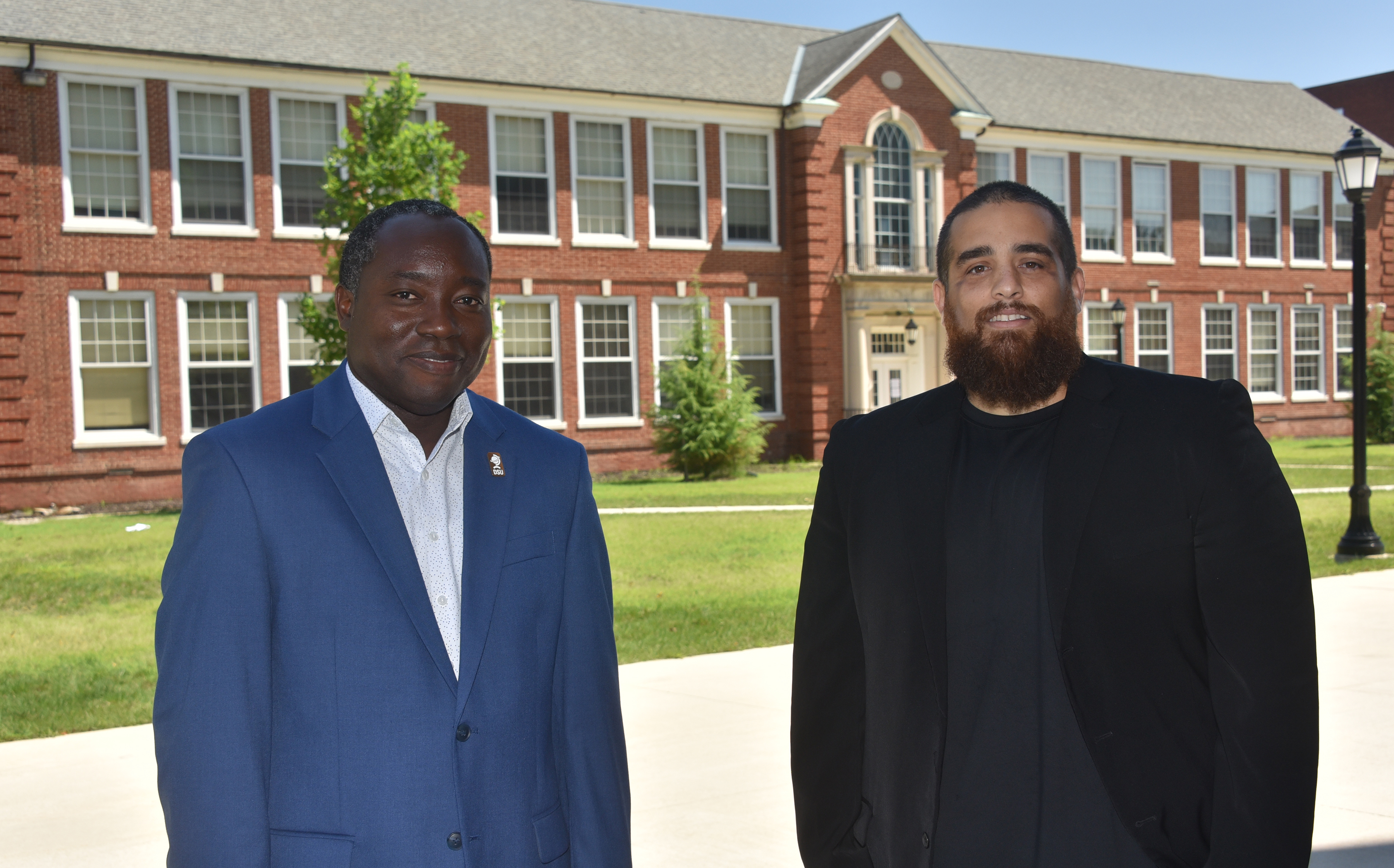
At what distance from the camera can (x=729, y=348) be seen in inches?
1109

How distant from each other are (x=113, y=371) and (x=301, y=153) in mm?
5243

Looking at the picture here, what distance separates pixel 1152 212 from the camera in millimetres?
34469

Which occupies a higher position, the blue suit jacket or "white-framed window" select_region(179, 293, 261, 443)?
"white-framed window" select_region(179, 293, 261, 443)

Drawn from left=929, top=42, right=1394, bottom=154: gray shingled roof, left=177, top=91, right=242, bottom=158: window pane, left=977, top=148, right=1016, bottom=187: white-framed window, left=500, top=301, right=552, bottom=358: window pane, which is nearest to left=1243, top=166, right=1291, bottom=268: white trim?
left=929, top=42, right=1394, bottom=154: gray shingled roof

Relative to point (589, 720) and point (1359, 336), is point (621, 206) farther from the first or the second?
point (589, 720)

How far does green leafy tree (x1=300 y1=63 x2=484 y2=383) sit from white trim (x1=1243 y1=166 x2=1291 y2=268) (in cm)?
2507

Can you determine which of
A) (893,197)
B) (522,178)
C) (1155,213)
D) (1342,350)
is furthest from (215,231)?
(1342,350)

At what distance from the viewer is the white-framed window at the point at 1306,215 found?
1449 inches

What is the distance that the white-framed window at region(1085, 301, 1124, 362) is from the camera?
34062mm

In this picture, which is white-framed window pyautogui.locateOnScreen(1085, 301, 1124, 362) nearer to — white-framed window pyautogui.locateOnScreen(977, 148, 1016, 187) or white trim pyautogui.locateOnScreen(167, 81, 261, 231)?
white-framed window pyautogui.locateOnScreen(977, 148, 1016, 187)

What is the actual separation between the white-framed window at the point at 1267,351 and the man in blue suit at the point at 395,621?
123 feet

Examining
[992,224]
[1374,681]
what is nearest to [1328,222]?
[1374,681]

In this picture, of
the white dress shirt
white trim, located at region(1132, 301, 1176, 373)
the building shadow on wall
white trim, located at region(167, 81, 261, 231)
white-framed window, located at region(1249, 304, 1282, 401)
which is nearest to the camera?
the white dress shirt

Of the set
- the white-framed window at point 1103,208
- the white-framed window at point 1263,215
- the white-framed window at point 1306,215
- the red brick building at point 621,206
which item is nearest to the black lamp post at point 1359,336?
the red brick building at point 621,206
